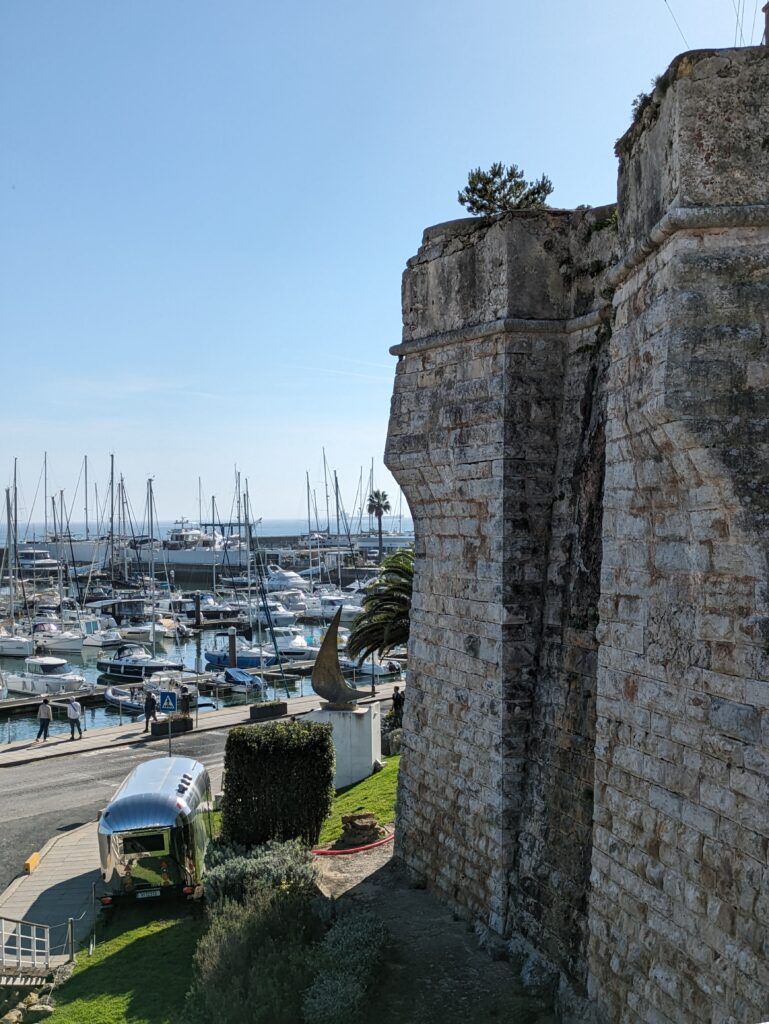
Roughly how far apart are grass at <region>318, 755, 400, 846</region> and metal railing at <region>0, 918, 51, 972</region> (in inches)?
161

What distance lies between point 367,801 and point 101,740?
39.0ft

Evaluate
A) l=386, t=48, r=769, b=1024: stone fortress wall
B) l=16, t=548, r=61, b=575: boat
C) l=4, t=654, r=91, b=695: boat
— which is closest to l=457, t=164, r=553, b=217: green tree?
l=386, t=48, r=769, b=1024: stone fortress wall

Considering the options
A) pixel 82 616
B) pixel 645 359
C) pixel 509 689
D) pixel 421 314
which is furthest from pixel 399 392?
pixel 82 616

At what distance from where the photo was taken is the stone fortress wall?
228 inches

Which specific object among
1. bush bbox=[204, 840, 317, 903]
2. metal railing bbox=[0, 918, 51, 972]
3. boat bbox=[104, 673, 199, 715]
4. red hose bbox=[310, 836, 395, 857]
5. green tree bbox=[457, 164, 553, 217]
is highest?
green tree bbox=[457, 164, 553, 217]

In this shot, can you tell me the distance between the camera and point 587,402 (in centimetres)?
944

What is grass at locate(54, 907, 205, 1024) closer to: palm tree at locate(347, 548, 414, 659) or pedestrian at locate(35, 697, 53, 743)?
palm tree at locate(347, 548, 414, 659)

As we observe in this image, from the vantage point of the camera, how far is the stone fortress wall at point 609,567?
19.0ft

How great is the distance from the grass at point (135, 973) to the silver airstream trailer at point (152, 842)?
348 millimetres

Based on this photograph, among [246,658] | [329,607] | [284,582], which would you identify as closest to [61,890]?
[246,658]

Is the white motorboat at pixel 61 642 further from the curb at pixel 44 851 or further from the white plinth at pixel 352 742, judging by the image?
the white plinth at pixel 352 742

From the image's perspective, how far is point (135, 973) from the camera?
10.8 m

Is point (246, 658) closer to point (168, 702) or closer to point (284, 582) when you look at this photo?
point (168, 702)

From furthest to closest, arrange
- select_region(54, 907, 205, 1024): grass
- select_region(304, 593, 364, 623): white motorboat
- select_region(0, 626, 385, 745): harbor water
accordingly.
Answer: select_region(304, 593, 364, 623): white motorboat < select_region(0, 626, 385, 745): harbor water < select_region(54, 907, 205, 1024): grass
